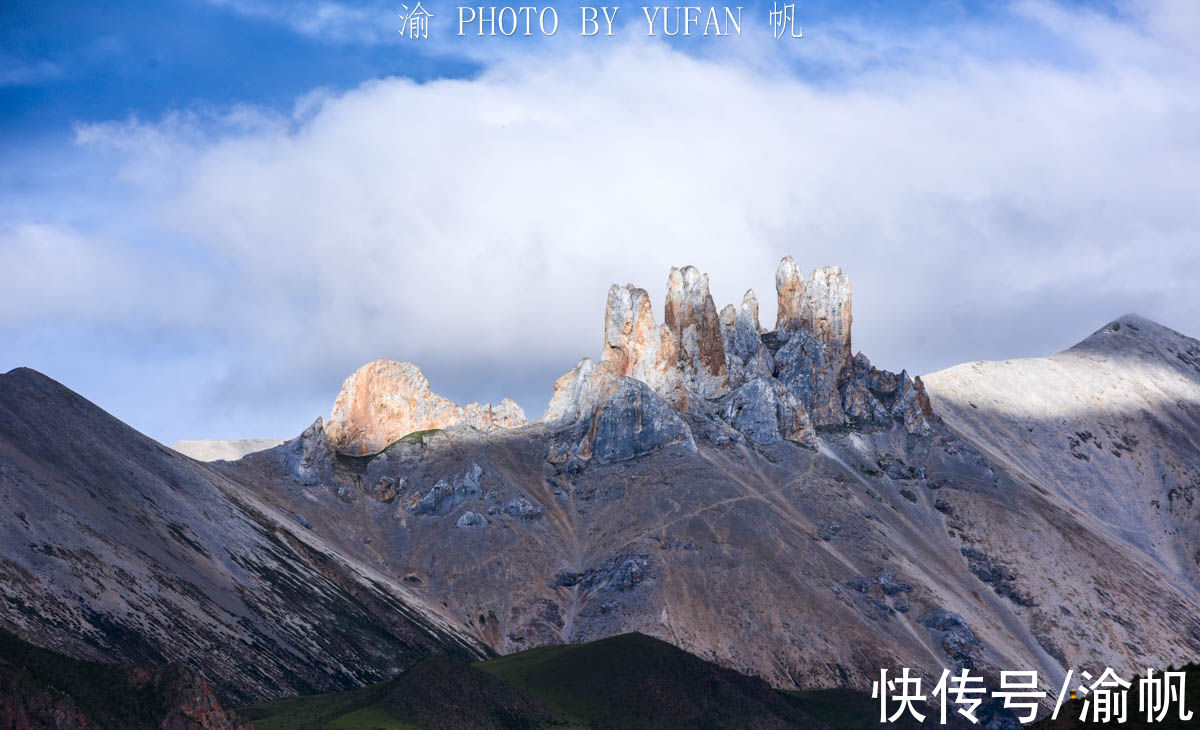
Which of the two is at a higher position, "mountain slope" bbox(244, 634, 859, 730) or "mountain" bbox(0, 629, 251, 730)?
"mountain" bbox(0, 629, 251, 730)

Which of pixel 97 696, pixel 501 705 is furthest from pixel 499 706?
pixel 97 696

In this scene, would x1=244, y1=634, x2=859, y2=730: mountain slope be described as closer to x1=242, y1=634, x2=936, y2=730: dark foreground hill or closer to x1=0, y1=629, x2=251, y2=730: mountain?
x1=242, y1=634, x2=936, y2=730: dark foreground hill

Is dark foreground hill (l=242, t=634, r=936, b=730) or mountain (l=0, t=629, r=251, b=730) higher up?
mountain (l=0, t=629, r=251, b=730)

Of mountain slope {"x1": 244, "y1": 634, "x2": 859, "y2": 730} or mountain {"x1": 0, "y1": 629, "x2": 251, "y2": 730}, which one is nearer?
mountain {"x1": 0, "y1": 629, "x2": 251, "y2": 730}

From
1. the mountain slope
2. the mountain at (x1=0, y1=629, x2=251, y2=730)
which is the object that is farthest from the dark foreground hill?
the mountain at (x1=0, y1=629, x2=251, y2=730)

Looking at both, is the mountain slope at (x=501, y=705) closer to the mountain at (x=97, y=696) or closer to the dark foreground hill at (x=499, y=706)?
the dark foreground hill at (x=499, y=706)

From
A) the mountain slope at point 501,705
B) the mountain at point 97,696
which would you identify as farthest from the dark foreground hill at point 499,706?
the mountain at point 97,696

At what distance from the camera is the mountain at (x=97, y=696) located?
117 m

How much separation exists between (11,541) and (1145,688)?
166m

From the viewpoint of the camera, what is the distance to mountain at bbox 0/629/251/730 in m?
117

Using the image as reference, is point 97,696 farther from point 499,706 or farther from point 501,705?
point 501,705

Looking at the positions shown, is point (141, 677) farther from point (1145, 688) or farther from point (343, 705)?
point (1145, 688)

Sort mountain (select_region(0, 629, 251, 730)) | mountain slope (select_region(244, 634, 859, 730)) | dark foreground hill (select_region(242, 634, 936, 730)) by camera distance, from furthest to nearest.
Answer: mountain slope (select_region(244, 634, 859, 730)), dark foreground hill (select_region(242, 634, 936, 730)), mountain (select_region(0, 629, 251, 730))

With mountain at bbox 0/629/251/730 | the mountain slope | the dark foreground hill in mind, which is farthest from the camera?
the mountain slope
